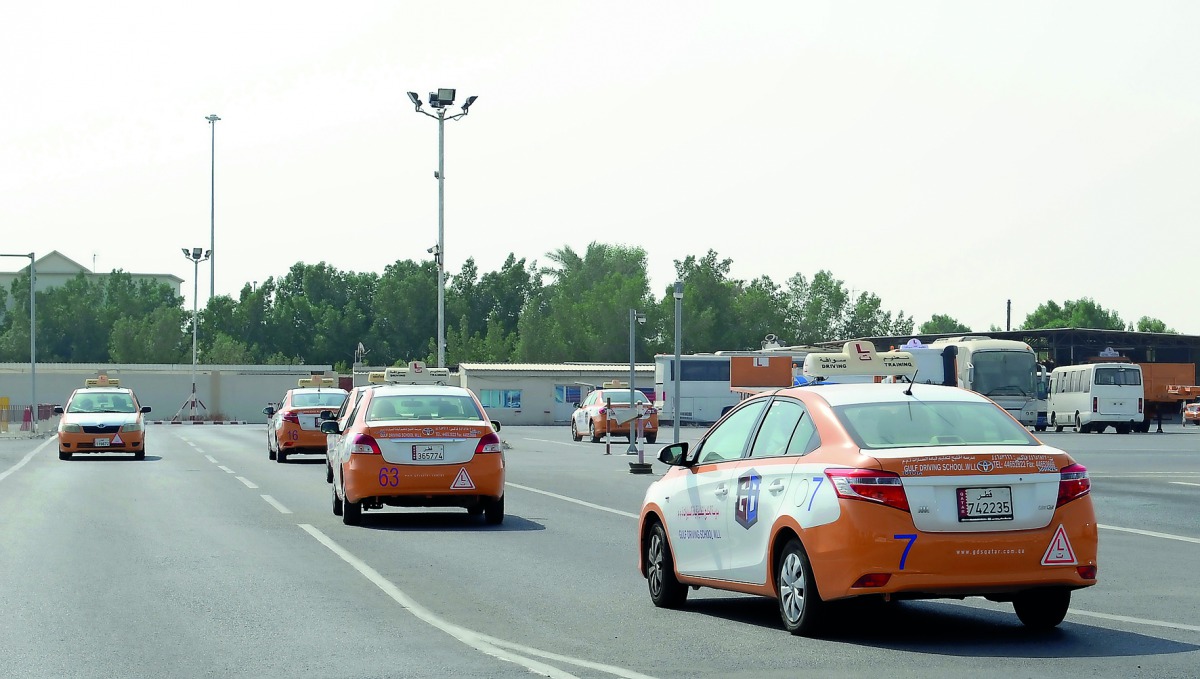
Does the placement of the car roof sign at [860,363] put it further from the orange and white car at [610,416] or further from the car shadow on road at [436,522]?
the orange and white car at [610,416]

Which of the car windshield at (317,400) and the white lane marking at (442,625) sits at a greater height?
the car windshield at (317,400)

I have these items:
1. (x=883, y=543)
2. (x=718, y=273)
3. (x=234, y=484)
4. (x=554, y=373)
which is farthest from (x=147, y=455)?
(x=718, y=273)

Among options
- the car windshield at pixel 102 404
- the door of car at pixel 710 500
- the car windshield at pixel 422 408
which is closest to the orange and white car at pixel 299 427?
the car windshield at pixel 102 404

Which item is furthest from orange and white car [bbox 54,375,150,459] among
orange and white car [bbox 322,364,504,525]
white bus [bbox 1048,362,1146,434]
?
white bus [bbox 1048,362,1146,434]

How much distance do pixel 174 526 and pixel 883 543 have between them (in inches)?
422

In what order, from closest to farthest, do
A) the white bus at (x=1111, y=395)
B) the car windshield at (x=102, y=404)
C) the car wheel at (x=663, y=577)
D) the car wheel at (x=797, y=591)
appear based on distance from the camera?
1. the car wheel at (x=797, y=591)
2. the car wheel at (x=663, y=577)
3. the car windshield at (x=102, y=404)
4. the white bus at (x=1111, y=395)

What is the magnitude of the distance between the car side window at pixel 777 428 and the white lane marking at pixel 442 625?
2171 millimetres

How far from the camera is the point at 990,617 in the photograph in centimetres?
1026

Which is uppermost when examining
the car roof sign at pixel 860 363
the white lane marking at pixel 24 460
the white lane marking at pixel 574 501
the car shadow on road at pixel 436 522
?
the car roof sign at pixel 860 363

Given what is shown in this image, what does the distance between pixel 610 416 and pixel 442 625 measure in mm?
35934

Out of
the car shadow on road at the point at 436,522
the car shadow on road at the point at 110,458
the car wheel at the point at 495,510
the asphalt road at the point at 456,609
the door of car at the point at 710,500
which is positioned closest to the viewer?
the asphalt road at the point at 456,609

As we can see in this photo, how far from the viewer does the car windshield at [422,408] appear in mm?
17969

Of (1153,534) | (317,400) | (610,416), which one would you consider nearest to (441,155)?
(610,416)

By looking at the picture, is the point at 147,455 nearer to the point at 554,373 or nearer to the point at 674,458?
the point at 674,458
